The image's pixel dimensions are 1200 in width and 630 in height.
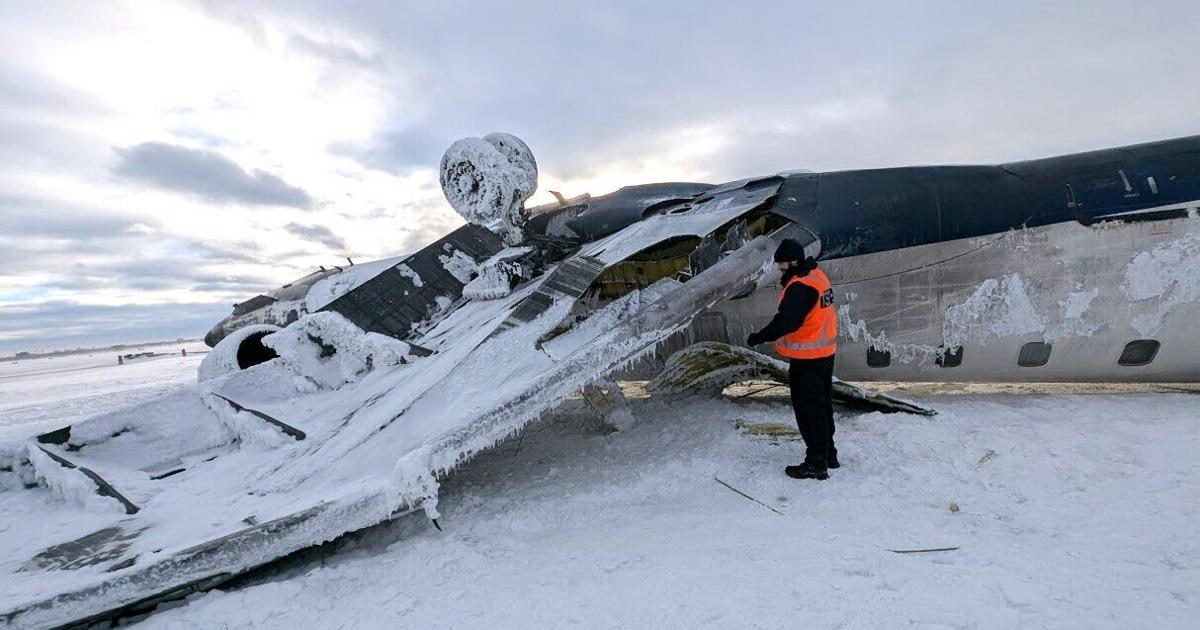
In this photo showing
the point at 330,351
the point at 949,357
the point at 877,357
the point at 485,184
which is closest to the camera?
the point at 949,357

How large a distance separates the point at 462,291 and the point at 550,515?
382cm

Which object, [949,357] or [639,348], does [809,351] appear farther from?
[949,357]

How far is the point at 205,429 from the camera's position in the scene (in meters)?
4.39

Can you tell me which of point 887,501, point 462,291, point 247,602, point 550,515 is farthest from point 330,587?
point 462,291

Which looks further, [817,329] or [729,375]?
[729,375]

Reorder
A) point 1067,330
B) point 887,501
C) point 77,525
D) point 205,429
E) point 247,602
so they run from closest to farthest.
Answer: point 247,602 < point 887,501 < point 77,525 < point 1067,330 < point 205,429

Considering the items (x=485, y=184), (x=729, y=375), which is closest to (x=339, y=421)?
(x=729, y=375)

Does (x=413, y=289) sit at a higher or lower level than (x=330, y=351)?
higher

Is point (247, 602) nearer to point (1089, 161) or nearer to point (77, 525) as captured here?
point (77, 525)

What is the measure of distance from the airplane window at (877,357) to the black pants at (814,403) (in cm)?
134

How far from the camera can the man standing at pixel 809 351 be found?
3.10 metres

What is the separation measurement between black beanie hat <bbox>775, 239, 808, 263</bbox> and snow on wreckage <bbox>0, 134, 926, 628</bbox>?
0.32 metres

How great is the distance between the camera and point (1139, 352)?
4043 mm

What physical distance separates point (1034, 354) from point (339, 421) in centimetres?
520
